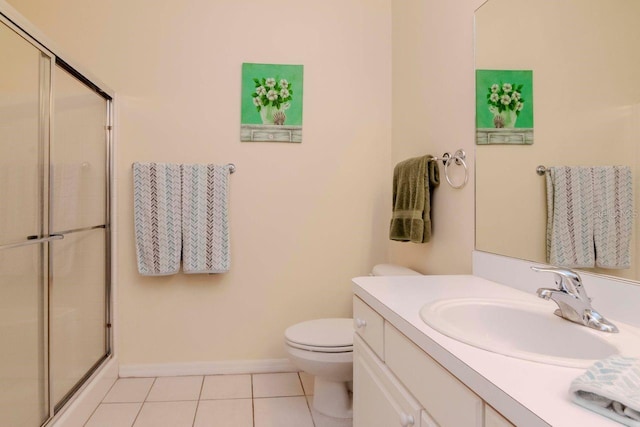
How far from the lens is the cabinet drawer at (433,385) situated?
2.09 ft

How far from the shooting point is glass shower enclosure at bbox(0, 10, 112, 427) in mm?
1365

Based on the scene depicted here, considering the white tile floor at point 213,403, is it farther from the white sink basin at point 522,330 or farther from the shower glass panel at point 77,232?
the white sink basin at point 522,330

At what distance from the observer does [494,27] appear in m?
1.39

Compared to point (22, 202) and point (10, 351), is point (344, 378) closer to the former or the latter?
point (10, 351)

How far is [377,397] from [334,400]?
832 millimetres

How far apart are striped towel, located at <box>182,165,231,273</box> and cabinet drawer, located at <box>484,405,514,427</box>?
70.7 inches

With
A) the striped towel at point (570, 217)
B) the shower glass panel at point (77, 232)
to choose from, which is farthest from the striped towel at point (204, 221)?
Answer: the striped towel at point (570, 217)

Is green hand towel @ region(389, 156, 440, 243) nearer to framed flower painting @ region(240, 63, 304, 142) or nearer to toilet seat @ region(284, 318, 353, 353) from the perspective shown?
toilet seat @ region(284, 318, 353, 353)

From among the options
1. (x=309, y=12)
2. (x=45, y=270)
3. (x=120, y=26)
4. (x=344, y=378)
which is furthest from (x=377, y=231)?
(x=120, y=26)

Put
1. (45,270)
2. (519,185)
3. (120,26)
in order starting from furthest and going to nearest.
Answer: (120,26) < (45,270) < (519,185)

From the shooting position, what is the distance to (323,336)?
179cm

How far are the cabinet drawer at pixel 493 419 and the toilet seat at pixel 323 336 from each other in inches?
44.4

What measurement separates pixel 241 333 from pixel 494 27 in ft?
6.78

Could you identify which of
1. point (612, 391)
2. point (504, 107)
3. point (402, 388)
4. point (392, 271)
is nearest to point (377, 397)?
point (402, 388)
